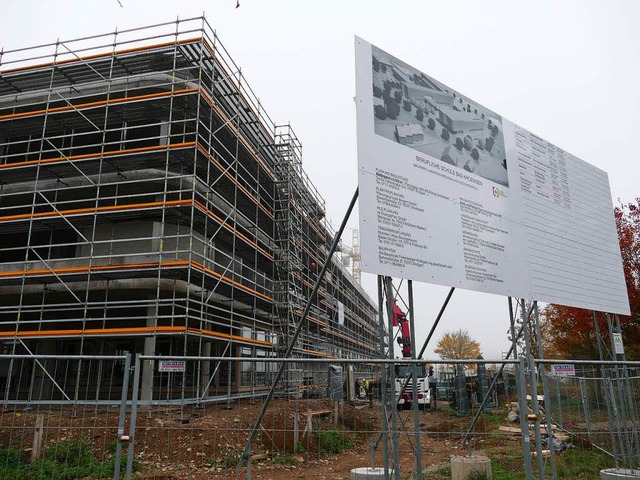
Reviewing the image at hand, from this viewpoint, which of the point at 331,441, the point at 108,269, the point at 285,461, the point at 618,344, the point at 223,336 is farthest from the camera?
the point at 223,336

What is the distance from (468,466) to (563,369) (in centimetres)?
181

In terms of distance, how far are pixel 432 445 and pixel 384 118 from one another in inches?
159

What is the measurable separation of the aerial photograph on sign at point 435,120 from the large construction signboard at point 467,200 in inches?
0.8

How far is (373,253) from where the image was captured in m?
5.82

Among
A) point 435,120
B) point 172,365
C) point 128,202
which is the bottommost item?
point 172,365

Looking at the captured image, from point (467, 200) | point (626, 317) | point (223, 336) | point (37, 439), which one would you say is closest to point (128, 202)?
point (223, 336)

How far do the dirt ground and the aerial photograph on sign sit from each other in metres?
3.51

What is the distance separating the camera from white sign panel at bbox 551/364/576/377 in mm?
6355

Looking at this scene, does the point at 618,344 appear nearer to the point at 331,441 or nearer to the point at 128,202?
the point at 331,441

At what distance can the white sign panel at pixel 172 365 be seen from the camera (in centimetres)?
522

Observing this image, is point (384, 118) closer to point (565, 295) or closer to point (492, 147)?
point (492, 147)

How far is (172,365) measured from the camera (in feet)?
17.4

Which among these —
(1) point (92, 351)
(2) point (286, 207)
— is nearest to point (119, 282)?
(1) point (92, 351)

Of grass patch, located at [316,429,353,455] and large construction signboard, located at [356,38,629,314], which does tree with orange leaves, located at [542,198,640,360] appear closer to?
large construction signboard, located at [356,38,629,314]
